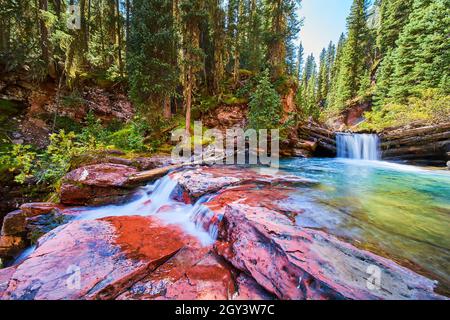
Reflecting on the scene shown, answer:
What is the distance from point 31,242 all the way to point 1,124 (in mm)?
8320

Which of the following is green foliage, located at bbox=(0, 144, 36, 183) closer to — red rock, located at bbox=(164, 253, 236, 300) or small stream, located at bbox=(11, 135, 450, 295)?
small stream, located at bbox=(11, 135, 450, 295)

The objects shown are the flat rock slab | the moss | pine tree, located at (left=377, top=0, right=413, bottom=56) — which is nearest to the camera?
the flat rock slab

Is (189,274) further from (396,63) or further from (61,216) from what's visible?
(396,63)

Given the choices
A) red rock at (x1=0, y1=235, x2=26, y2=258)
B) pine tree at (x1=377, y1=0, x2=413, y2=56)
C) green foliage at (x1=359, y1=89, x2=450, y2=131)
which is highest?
pine tree at (x1=377, y1=0, x2=413, y2=56)

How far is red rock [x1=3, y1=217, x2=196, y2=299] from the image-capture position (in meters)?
2.10

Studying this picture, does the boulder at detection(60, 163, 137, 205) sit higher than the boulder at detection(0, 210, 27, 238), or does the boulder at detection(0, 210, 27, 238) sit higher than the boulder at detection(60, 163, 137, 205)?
the boulder at detection(60, 163, 137, 205)

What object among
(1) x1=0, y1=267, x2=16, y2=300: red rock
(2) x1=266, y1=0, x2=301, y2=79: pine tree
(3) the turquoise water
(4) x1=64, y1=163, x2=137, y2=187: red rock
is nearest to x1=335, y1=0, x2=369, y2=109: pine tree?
(2) x1=266, y1=0, x2=301, y2=79: pine tree

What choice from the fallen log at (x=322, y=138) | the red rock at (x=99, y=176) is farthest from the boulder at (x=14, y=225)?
the fallen log at (x=322, y=138)

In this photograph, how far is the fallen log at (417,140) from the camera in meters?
9.65

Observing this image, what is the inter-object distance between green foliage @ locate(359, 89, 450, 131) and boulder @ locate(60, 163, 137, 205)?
17.1 metres

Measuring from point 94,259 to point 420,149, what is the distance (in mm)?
13989

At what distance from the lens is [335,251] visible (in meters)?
2.42

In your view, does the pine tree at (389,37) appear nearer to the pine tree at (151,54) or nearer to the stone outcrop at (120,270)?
the pine tree at (151,54)

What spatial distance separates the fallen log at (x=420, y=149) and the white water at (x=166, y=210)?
38.5ft
